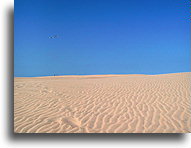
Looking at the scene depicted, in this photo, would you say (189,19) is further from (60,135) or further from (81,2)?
(60,135)

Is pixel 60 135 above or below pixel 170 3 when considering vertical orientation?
below

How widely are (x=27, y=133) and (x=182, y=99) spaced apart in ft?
17.9

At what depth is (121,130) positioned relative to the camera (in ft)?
16.9

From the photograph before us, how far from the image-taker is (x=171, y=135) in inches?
205

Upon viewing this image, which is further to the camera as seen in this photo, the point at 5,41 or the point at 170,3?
the point at 170,3

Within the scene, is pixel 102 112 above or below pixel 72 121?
above

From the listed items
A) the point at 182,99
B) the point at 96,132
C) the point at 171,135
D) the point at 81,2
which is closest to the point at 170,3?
the point at 81,2

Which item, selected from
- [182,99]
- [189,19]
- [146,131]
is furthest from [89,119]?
[189,19]

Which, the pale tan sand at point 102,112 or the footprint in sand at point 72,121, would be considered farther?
the footprint in sand at point 72,121

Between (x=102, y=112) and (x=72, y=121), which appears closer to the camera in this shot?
(x=72, y=121)

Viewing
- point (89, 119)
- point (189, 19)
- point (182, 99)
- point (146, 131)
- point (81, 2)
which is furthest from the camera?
point (182, 99)

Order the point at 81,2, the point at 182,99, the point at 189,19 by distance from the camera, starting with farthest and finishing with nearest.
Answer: the point at 182,99, the point at 81,2, the point at 189,19

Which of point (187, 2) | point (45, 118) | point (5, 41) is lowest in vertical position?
point (45, 118)

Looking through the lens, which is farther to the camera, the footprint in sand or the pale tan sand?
the footprint in sand
